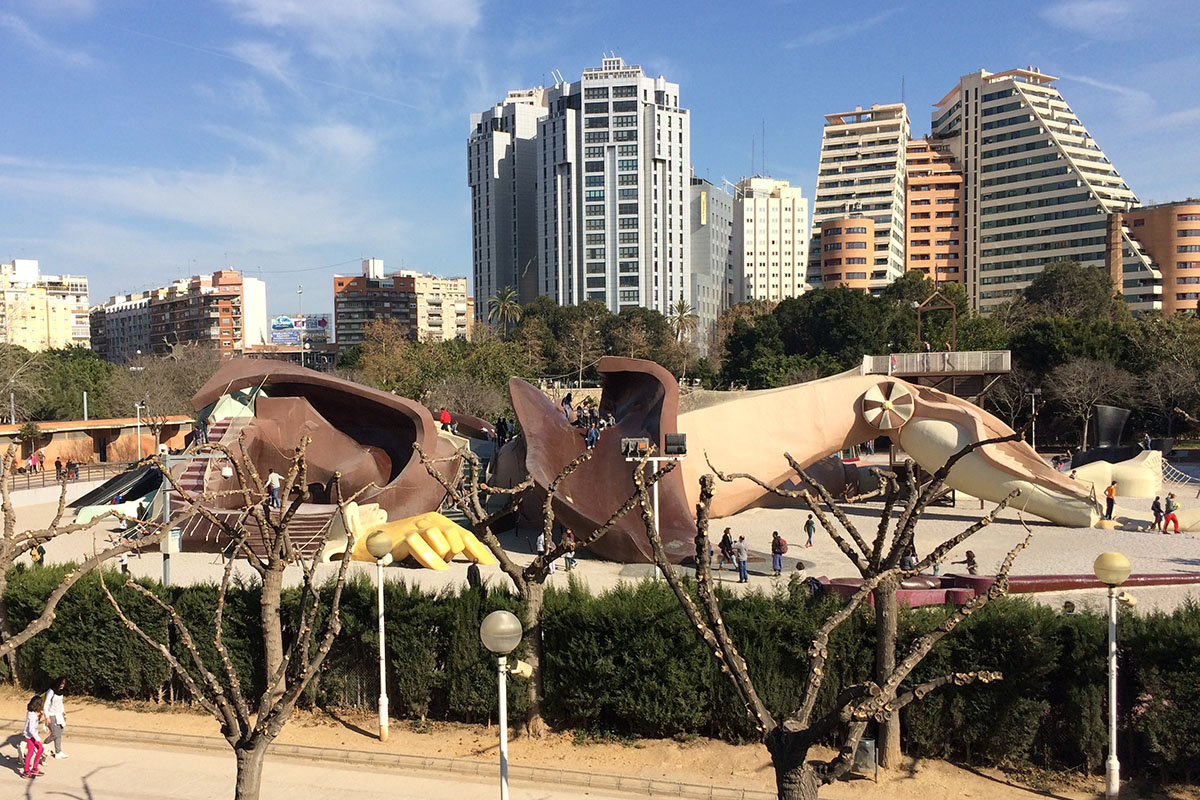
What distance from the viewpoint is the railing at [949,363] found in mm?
29391

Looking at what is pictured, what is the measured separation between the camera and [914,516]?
7.20 meters

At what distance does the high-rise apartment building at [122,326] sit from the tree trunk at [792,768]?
476ft

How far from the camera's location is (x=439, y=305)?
136750 millimetres

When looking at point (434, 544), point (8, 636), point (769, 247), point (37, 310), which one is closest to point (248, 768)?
point (8, 636)

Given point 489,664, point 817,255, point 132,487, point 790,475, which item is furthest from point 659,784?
point 817,255

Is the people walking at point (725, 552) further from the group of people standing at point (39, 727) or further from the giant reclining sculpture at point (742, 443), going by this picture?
the group of people standing at point (39, 727)

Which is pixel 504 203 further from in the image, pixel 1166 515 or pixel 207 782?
pixel 207 782

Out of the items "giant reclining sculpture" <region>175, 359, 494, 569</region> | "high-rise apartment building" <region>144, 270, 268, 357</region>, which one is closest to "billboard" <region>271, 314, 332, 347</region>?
"high-rise apartment building" <region>144, 270, 268, 357</region>

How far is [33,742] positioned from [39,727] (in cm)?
30

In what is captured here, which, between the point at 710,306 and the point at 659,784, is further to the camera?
the point at 710,306

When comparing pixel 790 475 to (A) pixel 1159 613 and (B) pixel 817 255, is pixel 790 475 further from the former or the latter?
(B) pixel 817 255

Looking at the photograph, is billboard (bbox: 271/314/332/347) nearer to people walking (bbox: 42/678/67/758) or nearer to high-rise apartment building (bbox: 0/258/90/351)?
high-rise apartment building (bbox: 0/258/90/351)

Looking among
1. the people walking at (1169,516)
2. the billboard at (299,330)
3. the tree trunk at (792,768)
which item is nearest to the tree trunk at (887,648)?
the tree trunk at (792,768)

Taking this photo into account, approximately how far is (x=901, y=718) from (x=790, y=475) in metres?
13.3
